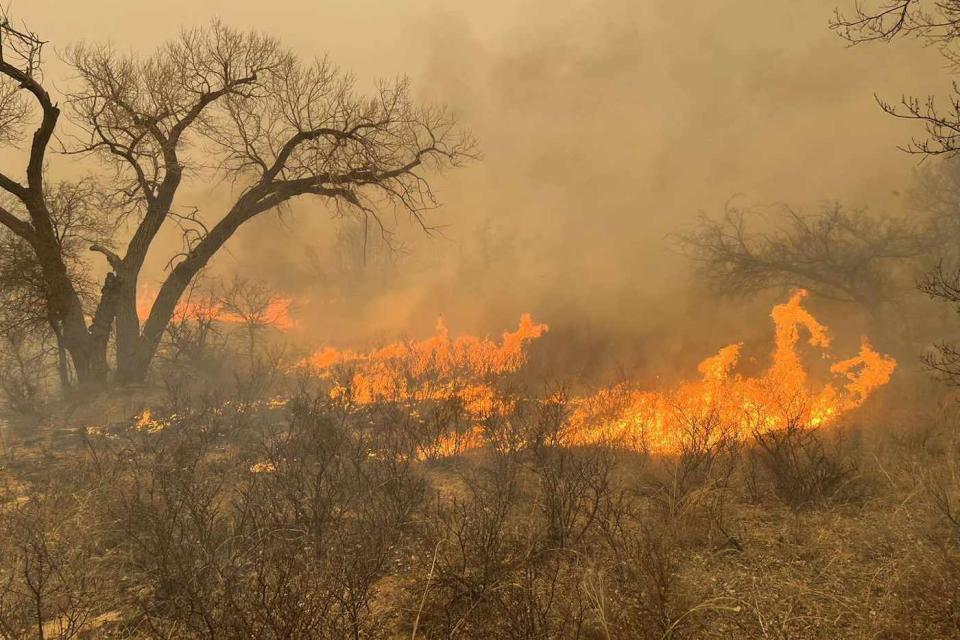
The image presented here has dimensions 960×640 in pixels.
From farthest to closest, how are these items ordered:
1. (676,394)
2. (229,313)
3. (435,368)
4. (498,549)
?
1. (229,313)
2. (435,368)
3. (676,394)
4. (498,549)

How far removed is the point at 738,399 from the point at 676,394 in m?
1.25

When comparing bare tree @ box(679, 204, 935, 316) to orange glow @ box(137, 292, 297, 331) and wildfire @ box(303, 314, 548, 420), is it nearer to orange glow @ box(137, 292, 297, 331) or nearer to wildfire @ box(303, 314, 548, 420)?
wildfire @ box(303, 314, 548, 420)

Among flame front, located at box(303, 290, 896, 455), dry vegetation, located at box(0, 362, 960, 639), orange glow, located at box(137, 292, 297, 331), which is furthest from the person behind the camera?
orange glow, located at box(137, 292, 297, 331)

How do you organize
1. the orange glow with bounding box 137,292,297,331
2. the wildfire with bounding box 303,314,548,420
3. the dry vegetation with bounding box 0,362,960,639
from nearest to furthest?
the dry vegetation with bounding box 0,362,960,639
the wildfire with bounding box 303,314,548,420
the orange glow with bounding box 137,292,297,331

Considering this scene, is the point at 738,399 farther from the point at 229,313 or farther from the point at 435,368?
the point at 229,313

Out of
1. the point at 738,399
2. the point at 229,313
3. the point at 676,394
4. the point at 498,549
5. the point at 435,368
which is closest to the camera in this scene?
the point at 498,549

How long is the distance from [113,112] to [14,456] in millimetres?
7811

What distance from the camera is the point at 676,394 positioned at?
34.9 feet

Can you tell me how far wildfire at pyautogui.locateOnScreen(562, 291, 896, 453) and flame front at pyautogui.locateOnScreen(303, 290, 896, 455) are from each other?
0.02 m

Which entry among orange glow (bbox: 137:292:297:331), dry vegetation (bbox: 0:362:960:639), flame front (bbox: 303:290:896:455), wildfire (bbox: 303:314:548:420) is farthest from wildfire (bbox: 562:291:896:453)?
orange glow (bbox: 137:292:297:331)

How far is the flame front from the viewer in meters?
8.63

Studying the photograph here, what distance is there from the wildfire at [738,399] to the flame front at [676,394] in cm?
2

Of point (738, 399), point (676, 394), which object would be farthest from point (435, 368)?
point (738, 399)

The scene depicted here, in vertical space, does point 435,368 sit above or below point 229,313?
below
